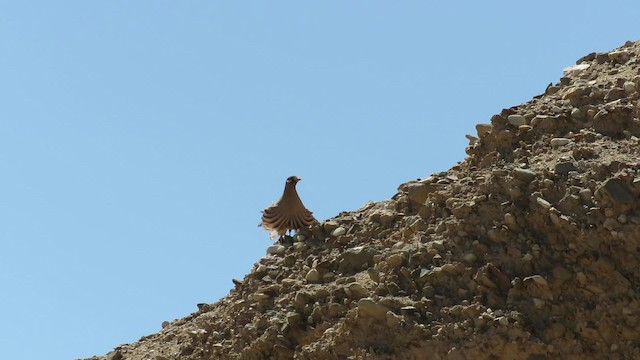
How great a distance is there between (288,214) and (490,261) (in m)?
2.71

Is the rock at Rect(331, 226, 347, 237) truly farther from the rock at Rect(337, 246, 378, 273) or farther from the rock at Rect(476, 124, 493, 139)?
the rock at Rect(476, 124, 493, 139)

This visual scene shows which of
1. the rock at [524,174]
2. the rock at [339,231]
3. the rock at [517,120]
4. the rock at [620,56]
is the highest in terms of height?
the rock at [620,56]

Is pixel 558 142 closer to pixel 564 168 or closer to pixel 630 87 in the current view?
pixel 564 168

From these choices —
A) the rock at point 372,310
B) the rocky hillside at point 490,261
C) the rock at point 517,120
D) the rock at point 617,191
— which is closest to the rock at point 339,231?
the rocky hillside at point 490,261

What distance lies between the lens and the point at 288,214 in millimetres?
11320

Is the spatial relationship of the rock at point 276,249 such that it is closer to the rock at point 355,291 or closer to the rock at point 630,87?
the rock at point 355,291

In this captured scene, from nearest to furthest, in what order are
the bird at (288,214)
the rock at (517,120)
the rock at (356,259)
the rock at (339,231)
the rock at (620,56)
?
the rock at (356,259) < the rock at (517,120) < the rock at (339,231) < the rock at (620,56) < the bird at (288,214)

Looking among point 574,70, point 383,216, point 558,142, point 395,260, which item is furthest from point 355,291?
point 574,70

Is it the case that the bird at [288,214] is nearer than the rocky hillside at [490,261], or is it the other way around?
the rocky hillside at [490,261]

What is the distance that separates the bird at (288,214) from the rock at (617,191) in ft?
10.7

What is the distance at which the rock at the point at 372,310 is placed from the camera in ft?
30.2

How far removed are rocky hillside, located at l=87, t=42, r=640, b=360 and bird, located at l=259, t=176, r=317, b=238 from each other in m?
0.17

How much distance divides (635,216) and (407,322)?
203 cm

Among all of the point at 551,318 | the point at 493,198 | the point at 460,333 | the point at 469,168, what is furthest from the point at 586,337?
the point at 469,168
